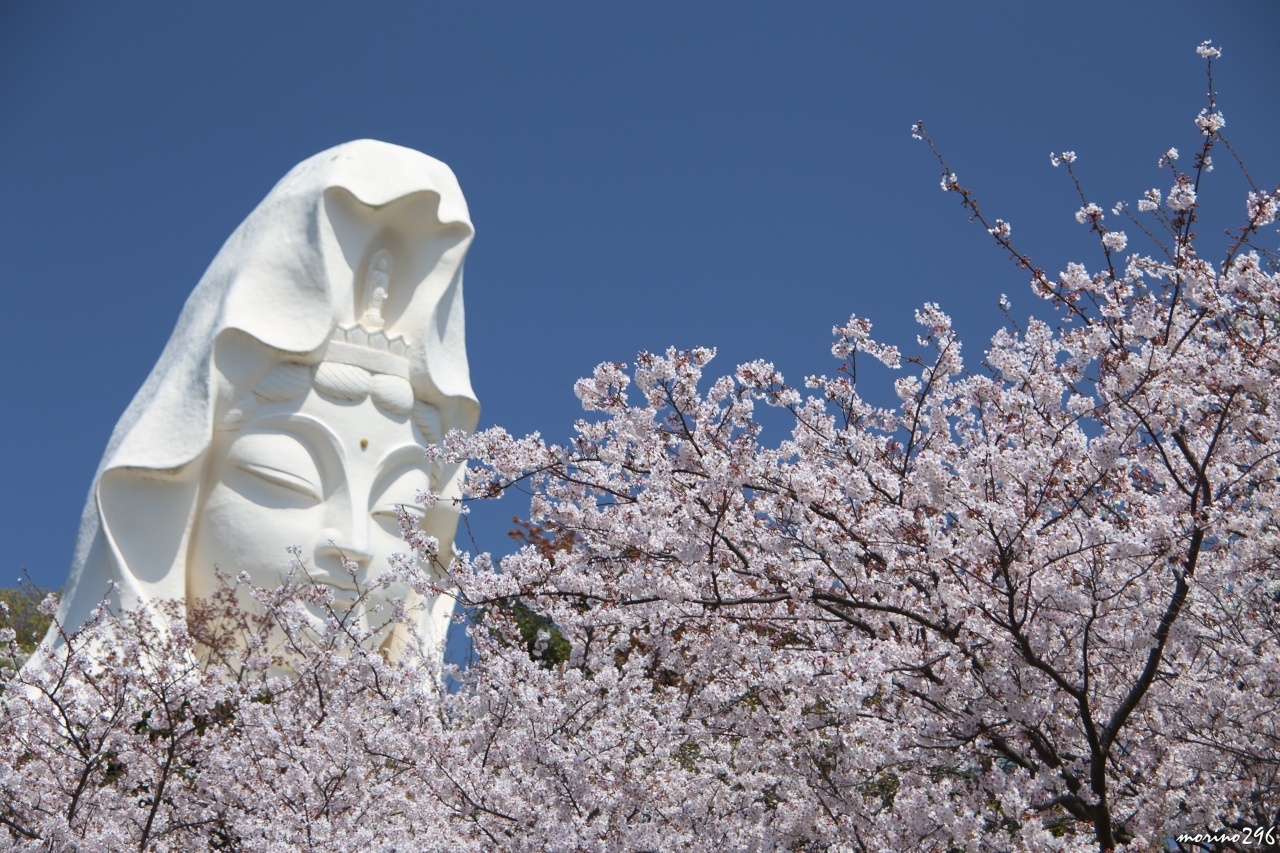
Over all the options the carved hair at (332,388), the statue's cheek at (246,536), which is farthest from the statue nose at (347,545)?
the carved hair at (332,388)

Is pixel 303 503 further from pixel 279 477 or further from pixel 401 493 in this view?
pixel 401 493

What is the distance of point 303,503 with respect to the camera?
970cm

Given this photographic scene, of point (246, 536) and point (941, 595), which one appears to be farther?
point (246, 536)

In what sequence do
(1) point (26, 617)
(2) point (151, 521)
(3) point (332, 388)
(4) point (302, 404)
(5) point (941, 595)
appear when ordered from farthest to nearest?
(1) point (26, 617), (3) point (332, 388), (4) point (302, 404), (2) point (151, 521), (5) point (941, 595)

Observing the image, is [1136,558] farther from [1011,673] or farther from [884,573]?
[884,573]

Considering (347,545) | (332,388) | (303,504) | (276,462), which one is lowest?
(347,545)

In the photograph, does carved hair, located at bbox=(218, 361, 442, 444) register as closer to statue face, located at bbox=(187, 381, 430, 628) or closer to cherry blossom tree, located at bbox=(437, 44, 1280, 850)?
statue face, located at bbox=(187, 381, 430, 628)

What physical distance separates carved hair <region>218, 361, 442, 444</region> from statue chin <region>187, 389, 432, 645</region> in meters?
0.07

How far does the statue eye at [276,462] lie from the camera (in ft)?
31.6

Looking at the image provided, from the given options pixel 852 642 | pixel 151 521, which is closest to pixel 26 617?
pixel 151 521

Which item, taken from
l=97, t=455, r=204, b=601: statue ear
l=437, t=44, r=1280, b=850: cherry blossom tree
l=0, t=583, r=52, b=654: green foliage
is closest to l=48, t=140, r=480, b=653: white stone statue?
l=97, t=455, r=204, b=601: statue ear

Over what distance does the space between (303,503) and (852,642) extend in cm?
649

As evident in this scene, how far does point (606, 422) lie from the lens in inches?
198

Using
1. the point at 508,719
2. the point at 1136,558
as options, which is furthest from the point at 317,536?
the point at 1136,558
